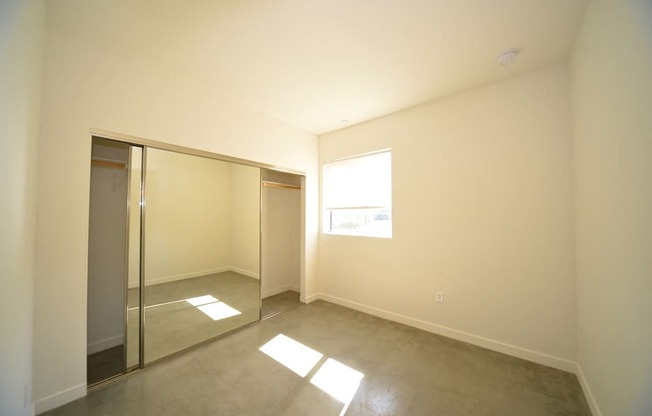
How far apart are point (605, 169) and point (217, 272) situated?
373 cm

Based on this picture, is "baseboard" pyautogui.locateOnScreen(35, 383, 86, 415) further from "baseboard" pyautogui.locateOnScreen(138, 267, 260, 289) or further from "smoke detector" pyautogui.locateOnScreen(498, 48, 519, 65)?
"smoke detector" pyautogui.locateOnScreen(498, 48, 519, 65)

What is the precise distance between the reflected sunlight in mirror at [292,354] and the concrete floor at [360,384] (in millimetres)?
58

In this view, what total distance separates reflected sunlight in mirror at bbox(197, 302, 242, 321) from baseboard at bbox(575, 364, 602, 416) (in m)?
3.41

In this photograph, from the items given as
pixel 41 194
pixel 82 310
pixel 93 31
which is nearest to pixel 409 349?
pixel 82 310

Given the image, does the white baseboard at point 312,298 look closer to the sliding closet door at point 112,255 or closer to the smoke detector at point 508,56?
the sliding closet door at point 112,255

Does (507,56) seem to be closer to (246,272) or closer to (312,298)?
(246,272)

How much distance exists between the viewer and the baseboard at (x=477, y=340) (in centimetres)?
210

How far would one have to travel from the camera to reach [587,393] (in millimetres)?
1758

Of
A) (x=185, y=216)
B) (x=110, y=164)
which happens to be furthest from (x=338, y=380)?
(x=110, y=164)

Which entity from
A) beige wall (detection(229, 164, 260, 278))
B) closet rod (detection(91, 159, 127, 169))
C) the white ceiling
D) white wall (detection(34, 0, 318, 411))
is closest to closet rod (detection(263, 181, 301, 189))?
beige wall (detection(229, 164, 260, 278))

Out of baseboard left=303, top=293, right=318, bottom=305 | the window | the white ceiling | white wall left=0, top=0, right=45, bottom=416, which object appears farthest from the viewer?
baseboard left=303, top=293, right=318, bottom=305

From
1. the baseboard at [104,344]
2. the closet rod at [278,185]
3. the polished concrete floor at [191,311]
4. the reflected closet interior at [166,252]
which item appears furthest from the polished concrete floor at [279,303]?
the closet rod at [278,185]

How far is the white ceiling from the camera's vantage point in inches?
62.1

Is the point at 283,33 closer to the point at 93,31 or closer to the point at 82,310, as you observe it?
the point at 93,31
